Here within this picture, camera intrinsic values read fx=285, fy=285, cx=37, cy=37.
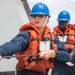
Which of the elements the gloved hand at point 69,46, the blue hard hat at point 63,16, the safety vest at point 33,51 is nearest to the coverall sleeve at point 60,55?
the safety vest at point 33,51

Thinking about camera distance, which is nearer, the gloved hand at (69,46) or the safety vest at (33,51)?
the safety vest at (33,51)

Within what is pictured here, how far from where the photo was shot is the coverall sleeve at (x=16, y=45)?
233cm

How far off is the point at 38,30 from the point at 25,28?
135mm

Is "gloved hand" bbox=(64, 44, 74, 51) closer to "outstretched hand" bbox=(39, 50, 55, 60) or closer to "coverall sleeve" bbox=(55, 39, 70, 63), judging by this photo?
"coverall sleeve" bbox=(55, 39, 70, 63)

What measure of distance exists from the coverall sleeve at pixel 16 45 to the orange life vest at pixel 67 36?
2346 mm

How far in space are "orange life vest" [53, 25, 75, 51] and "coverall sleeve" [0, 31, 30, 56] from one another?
7.70ft

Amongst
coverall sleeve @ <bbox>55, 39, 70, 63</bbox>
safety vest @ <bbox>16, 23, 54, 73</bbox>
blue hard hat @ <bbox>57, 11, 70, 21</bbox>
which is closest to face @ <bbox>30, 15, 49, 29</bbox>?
safety vest @ <bbox>16, 23, 54, 73</bbox>

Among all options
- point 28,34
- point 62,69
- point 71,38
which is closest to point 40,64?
point 28,34

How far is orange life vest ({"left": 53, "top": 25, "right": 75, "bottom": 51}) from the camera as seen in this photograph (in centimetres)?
505

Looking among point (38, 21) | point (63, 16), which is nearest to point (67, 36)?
point (63, 16)

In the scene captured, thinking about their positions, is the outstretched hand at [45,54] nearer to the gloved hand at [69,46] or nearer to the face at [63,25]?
the gloved hand at [69,46]

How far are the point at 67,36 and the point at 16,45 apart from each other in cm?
274

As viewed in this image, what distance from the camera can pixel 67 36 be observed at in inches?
204

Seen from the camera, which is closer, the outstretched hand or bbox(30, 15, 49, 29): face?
the outstretched hand
